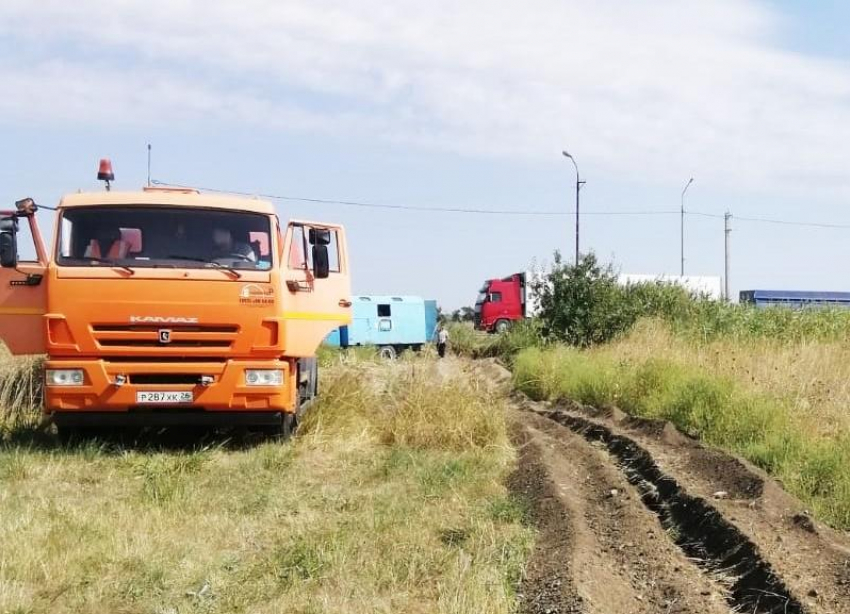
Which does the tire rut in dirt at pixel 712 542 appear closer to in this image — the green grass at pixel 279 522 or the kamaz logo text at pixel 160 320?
the green grass at pixel 279 522

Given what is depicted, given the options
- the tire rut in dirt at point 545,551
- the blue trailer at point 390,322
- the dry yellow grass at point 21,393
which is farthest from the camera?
the blue trailer at point 390,322

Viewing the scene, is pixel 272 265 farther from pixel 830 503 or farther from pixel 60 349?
pixel 830 503

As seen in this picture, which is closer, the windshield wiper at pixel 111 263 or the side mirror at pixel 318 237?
the windshield wiper at pixel 111 263

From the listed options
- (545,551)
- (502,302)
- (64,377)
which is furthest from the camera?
(502,302)

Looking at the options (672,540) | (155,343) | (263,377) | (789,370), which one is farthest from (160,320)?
(789,370)

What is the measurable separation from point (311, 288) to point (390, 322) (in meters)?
24.3

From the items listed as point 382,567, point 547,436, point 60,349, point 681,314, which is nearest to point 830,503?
point 382,567

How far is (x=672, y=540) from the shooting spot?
598cm

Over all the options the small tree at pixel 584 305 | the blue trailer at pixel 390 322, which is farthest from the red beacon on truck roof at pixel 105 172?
the blue trailer at pixel 390 322

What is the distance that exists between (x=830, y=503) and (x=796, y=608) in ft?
7.16

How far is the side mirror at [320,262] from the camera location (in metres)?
9.65

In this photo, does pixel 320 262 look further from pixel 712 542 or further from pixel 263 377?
pixel 712 542

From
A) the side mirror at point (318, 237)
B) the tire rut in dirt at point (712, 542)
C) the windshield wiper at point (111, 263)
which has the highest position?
the side mirror at point (318, 237)

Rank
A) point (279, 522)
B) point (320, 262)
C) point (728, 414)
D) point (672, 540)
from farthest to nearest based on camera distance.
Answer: point (320, 262) → point (728, 414) → point (279, 522) → point (672, 540)
